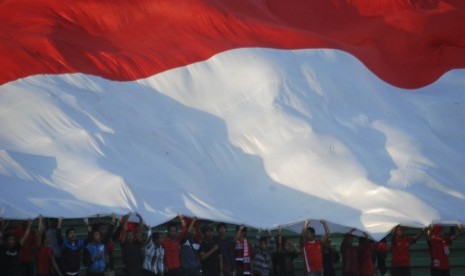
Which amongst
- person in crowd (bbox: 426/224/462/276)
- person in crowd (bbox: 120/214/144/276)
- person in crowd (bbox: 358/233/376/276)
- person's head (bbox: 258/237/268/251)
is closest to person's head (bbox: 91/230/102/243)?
person in crowd (bbox: 120/214/144/276)

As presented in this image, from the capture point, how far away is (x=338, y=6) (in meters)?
12.4

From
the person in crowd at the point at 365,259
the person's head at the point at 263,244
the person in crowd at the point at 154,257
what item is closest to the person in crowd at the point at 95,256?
the person in crowd at the point at 154,257

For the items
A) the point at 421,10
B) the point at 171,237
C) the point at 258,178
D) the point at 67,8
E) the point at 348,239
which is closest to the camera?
the point at 258,178

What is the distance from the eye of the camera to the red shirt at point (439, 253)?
49.1 feet

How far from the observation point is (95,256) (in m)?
13.1

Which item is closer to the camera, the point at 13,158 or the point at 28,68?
the point at 13,158

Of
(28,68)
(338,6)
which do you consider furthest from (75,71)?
(338,6)

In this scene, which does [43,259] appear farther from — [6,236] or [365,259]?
[365,259]

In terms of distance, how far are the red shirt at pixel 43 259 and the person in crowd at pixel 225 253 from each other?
2540 millimetres

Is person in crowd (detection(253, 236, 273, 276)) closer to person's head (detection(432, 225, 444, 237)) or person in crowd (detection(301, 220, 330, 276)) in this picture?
person in crowd (detection(301, 220, 330, 276))

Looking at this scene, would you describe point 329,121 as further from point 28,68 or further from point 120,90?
point 28,68

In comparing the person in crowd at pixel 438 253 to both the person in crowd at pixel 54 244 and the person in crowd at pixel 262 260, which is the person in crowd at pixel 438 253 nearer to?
the person in crowd at pixel 262 260

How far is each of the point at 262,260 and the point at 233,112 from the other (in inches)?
191

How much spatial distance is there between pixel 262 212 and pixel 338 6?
3.42m
